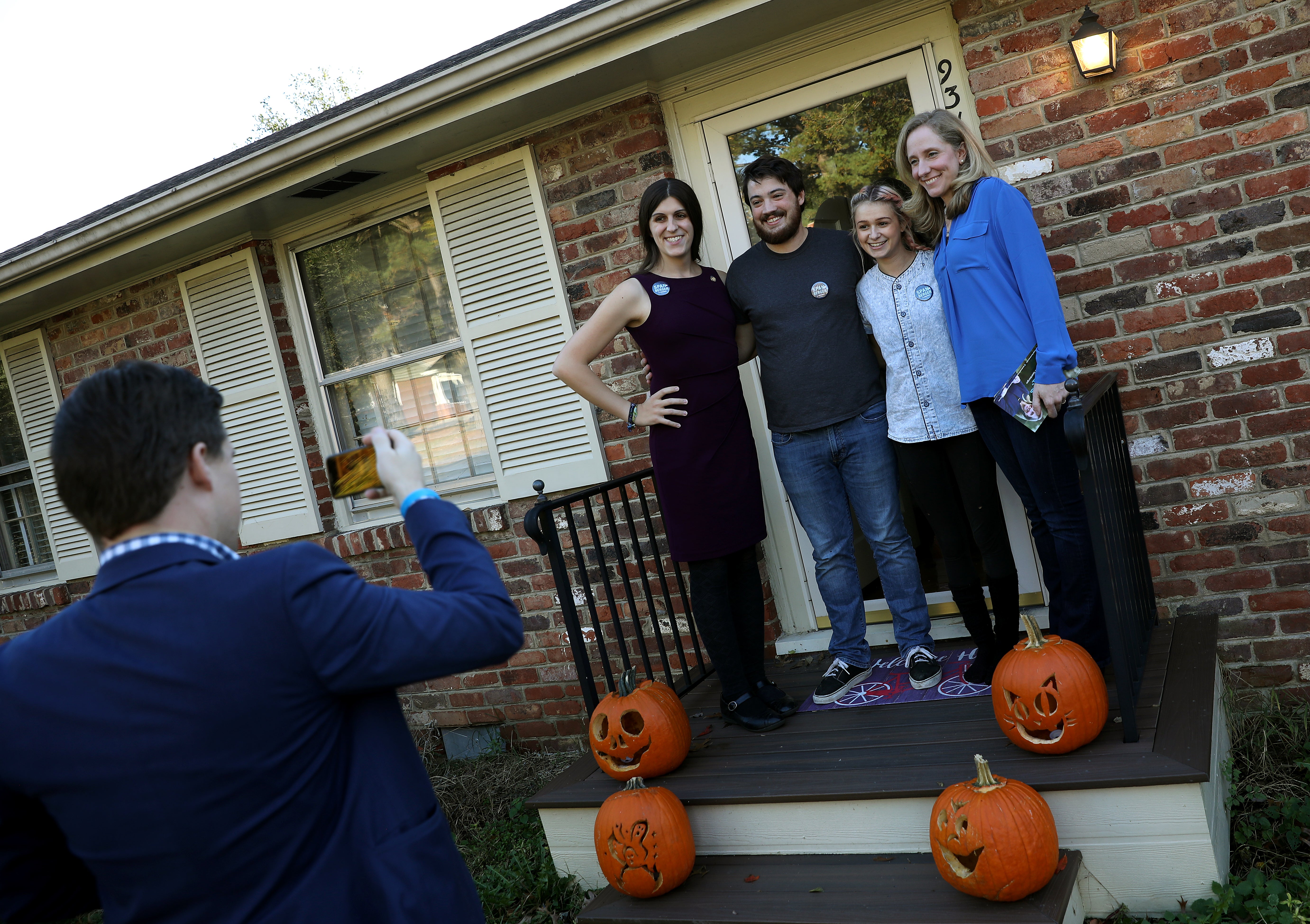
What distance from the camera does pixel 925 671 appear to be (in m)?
2.91

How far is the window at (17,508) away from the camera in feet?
18.5

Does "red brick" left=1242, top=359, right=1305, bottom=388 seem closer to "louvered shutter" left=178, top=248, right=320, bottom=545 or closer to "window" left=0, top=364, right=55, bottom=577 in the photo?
"louvered shutter" left=178, top=248, right=320, bottom=545

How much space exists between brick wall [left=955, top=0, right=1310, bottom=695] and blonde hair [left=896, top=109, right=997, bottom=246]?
50cm

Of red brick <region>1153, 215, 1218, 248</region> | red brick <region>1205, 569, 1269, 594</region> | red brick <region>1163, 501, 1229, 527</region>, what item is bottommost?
red brick <region>1205, 569, 1269, 594</region>

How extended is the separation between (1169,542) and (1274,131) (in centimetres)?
130

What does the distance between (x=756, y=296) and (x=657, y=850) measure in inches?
65.0

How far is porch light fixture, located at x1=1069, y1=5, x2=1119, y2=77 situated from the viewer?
2764 mm

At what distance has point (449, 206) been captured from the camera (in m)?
4.00

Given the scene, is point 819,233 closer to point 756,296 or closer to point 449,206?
point 756,296

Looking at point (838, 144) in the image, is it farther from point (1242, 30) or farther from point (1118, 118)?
point (1242, 30)

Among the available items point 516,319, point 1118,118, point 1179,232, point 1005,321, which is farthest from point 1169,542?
point 516,319

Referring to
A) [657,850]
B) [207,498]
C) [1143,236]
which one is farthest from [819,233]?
[207,498]

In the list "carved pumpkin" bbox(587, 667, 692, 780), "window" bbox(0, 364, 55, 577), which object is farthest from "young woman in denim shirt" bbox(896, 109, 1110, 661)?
"window" bbox(0, 364, 55, 577)

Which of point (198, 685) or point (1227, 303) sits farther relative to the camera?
point (1227, 303)
